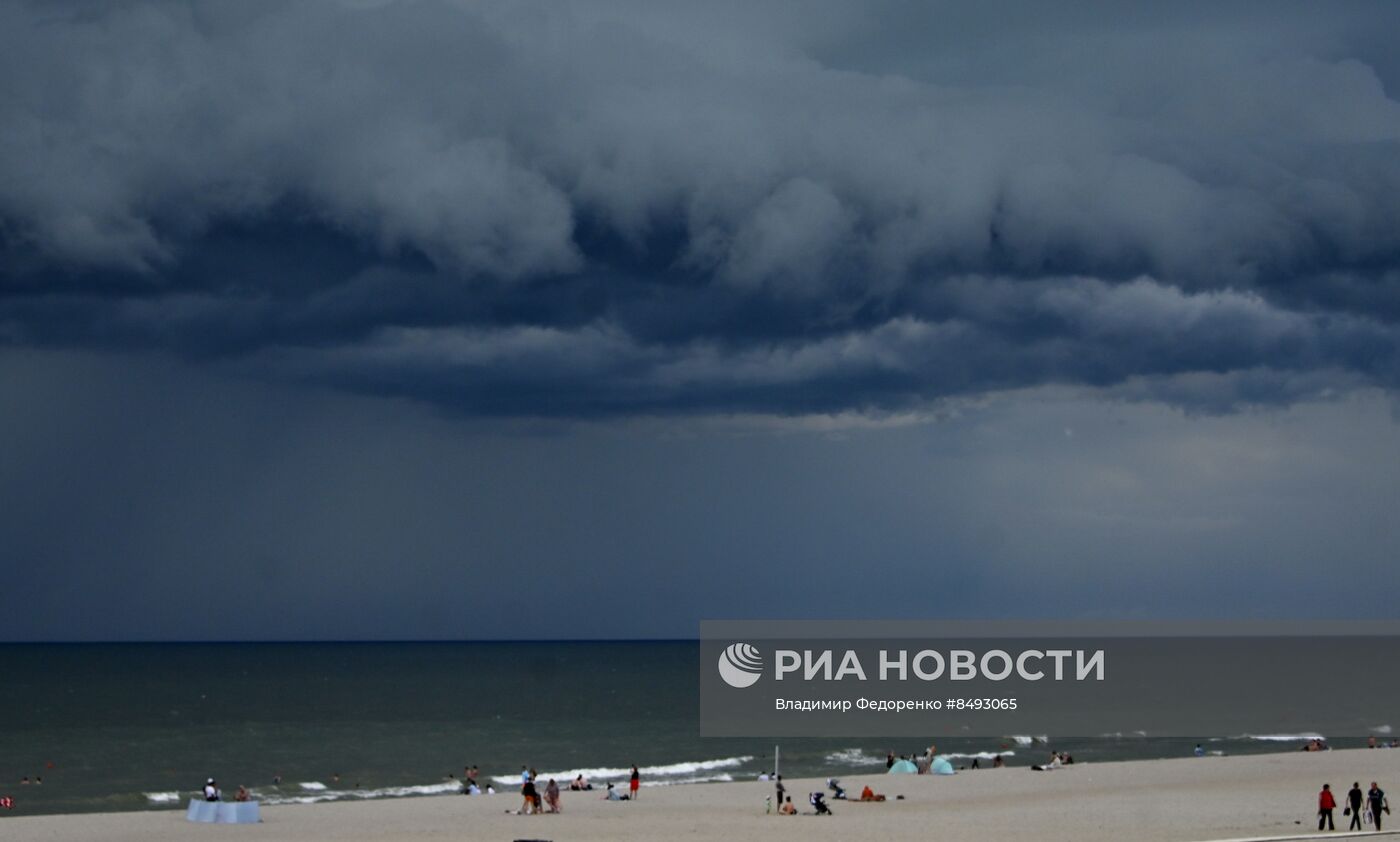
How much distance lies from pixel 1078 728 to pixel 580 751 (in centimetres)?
3459

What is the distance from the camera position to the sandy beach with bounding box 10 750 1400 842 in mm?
41094

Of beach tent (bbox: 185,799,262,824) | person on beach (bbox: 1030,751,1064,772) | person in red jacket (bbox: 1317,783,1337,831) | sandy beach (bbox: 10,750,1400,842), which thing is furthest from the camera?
person on beach (bbox: 1030,751,1064,772)

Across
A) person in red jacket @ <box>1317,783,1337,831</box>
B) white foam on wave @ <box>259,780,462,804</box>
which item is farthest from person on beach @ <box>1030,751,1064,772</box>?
person in red jacket @ <box>1317,783,1337,831</box>

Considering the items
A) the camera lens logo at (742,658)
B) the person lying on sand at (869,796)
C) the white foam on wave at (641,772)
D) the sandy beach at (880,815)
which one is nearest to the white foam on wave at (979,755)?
the white foam on wave at (641,772)

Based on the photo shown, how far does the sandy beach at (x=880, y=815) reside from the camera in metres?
41.1

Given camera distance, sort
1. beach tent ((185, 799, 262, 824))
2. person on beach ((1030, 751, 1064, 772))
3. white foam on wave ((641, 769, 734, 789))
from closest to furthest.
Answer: beach tent ((185, 799, 262, 824)) < white foam on wave ((641, 769, 734, 789)) < person on beach ((1030, 751, 1064, 772))

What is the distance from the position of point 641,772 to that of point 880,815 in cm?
2612

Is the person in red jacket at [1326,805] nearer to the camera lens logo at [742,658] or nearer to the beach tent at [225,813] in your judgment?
the beach tent at [225,813]

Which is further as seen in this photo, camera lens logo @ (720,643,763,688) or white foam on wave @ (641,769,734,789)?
camera lens logo @ (720,643,763,688)

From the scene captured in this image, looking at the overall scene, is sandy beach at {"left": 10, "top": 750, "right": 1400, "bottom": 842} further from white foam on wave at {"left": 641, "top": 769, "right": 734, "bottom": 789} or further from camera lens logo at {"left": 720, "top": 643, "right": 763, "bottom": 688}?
camera lens logo at {"left": 720, "top": 643, "right": 763, "bottom": 688}

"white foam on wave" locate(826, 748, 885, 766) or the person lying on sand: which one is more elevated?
"white foam on wave" locate(826, 748, 885, 766)

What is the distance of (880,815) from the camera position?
4653cm

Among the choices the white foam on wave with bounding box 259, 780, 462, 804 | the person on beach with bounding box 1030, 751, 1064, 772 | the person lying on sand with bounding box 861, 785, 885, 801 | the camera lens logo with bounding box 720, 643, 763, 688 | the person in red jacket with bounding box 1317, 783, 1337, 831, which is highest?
the camera lens logo with bounding box 720, 643, 763, 688

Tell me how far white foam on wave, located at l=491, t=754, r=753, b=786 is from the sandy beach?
9250mm
